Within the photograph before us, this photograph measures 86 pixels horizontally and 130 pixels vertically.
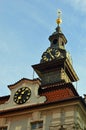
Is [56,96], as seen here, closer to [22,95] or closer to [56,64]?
[22,95]

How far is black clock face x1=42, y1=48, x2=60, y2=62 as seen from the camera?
51.2 m

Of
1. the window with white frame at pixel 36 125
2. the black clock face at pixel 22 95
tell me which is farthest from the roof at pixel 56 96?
the window with white frame at pixel 36 125

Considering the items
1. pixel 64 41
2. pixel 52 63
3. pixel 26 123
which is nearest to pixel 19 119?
pixel 26 123

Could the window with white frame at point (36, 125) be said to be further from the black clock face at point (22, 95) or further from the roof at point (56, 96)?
the black clock face at point (22, 95)

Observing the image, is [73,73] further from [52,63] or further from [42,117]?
[42,117]

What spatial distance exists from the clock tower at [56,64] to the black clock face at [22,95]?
916 centimetres

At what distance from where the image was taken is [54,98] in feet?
120

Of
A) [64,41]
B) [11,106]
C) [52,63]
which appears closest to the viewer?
[11,106]

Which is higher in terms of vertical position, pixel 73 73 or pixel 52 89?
pixel 73 73

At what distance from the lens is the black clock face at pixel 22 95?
37.7 m

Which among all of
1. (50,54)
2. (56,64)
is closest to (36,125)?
(56,64)

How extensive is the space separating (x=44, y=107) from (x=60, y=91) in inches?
101

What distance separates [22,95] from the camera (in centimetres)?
3803

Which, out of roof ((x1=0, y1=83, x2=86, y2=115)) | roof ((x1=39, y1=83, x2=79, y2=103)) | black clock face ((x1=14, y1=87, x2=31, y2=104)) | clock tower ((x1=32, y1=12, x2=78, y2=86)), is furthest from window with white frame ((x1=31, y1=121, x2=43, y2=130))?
clock tower ((x1=32, y1=12, x2=78, y2=86))
